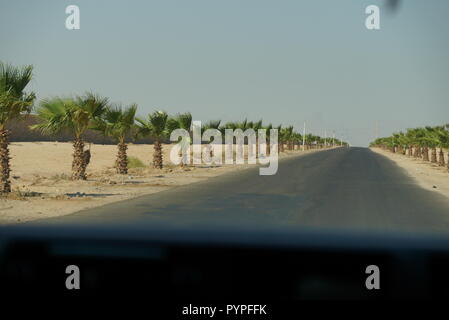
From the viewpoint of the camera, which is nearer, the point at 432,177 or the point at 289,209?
the point at 289,209

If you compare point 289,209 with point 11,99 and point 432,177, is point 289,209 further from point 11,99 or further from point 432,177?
point 432,177

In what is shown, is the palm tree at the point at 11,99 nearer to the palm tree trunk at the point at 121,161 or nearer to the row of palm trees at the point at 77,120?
the row of palm trees at the point at 77,120

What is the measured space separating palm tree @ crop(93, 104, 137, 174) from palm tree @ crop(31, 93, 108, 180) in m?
2.41

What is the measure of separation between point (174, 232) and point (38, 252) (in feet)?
10.6

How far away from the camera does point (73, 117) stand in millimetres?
25438

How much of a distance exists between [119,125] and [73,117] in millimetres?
6443

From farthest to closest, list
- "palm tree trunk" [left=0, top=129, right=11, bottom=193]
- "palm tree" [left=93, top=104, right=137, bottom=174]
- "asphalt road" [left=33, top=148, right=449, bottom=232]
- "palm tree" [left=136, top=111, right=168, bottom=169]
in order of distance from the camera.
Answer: "palm tree" [left=136, top=111, right=168, bottom=169]
"palm tree" [left=93, top=104, right=137, bottom=174]
"palm tree trunk" [left=0, top=129, right=11, bottom=193]
"asphalt road" [left=33, top=148, right=449, bottom=232]

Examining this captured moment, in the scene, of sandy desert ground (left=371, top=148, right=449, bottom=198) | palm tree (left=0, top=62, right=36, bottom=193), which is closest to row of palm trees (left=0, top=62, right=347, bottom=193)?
palm tree (left=0, top=62, right=36, bottom=193)

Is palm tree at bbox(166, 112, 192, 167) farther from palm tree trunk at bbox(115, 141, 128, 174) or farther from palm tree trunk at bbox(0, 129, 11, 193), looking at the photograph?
palm tree trunk at bbox(0, 129, 11, 193)

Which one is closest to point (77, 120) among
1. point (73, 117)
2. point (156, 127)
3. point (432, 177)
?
point (73, 117)

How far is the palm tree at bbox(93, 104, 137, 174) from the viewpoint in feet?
99.3
